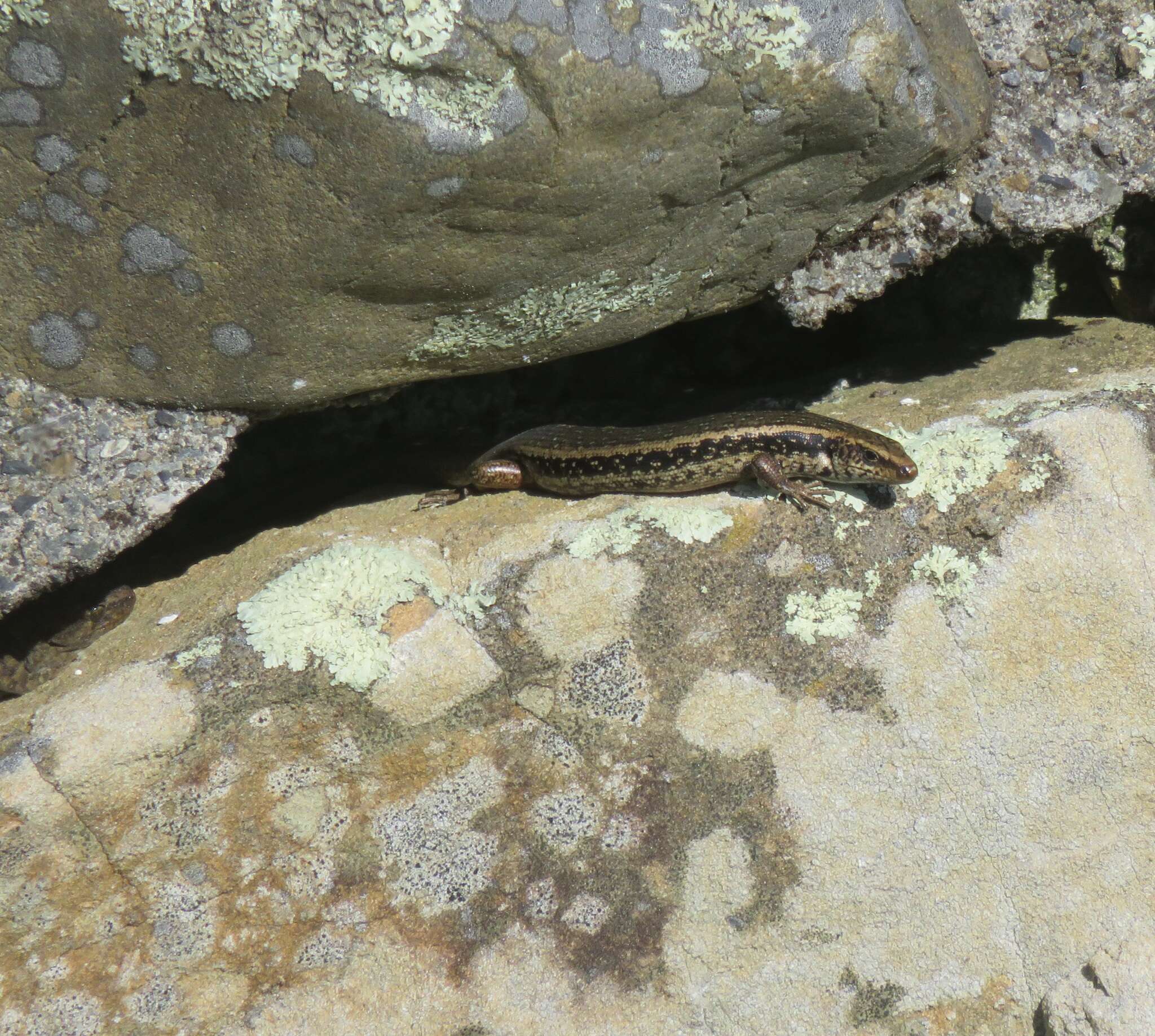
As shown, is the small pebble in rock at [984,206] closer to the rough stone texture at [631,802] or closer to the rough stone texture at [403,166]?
the rough stone texture at [403,166]

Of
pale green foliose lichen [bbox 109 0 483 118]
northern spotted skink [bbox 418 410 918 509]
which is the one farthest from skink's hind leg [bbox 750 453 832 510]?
pale green foliose lichen [bbox 109 0 483 118]

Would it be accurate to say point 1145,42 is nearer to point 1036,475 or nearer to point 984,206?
point 984,206

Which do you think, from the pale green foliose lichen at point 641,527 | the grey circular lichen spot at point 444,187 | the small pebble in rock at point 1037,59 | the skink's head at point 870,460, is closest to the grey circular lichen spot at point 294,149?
the grey circular lichen spot at point 444,187

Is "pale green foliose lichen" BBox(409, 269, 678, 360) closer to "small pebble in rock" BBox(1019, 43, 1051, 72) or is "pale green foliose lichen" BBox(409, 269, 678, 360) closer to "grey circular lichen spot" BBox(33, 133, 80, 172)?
"grey circular lichen spot" BBox(33, 133, 80, 172)

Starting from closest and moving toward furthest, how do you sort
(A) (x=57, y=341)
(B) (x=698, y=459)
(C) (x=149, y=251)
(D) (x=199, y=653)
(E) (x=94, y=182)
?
(E) (x=94, y=182), (C) (x=149, y=251), (A) (x=57, y=341), (D) (x=199, y=653), (B) (x=698, y=459)

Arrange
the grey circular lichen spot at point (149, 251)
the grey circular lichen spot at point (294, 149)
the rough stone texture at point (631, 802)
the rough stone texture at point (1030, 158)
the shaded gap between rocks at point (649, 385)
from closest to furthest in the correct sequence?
the grey circular lichen spot at point (294, 149) < the grey circular lichen spot at point (149, 251) < the rough stone texture at point (631, 802) < the rough stone texture at point (1030, 158) < the shaded gap between rocks at point (649, 385)

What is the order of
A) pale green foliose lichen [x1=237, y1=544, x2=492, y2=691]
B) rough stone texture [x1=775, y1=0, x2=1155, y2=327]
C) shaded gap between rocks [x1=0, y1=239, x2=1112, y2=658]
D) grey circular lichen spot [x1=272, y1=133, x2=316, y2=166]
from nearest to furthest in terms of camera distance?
grey circular lichen spot [x1=272, y1=133, x2=316, y2=166], pale green foliose lichen [x1=237, y1=544, x2=492, y2=691], rough stone texture [x1=775, y1=0, x2=1155, y2=327], shaded gap between rocks [x1=0, y1=239, x2=1112, y2=658]

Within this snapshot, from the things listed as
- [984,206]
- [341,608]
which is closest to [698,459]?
[984,206]
